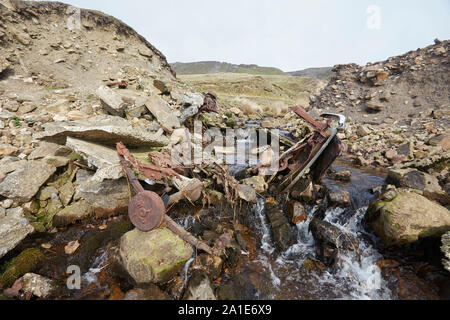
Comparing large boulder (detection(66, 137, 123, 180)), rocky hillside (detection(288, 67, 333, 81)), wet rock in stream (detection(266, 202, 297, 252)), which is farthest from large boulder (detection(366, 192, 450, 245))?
rocky hillside (detection(288, 67, 333, 81))

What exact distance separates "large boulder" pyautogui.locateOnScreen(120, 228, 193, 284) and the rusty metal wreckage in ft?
0.56

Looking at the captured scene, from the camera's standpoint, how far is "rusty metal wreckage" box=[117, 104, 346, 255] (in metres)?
3.52

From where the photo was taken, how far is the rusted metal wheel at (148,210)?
11.4 ft

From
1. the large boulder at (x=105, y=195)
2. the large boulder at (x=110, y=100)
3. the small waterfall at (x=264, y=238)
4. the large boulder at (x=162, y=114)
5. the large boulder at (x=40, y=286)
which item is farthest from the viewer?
the large boulder at (x=162, y=114)

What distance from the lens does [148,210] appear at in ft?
11.4

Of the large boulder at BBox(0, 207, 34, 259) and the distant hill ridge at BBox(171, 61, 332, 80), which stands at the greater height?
the distant hill ridge at BBox(171, 61, 332, 80)

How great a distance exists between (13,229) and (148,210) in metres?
2.85

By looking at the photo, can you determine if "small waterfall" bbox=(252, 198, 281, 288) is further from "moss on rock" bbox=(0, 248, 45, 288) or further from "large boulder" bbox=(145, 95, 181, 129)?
"large boulder" bbox=(145, 95, 181, 129)

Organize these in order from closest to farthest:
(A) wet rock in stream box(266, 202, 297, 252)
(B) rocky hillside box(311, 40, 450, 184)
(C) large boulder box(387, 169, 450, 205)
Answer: (A) wet rock in stream box(266, 202, 297, 252), (C) large boulder box(387, 169, 450, 205), (B) rocky hillside box(311, 40, 450, 184)

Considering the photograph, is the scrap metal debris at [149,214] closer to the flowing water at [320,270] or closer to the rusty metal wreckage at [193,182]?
the rusty metal wreckage at [193,182]

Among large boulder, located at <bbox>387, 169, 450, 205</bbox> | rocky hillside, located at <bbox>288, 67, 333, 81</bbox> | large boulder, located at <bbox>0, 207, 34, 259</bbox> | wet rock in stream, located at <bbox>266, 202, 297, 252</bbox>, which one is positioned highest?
rocky hillside, located at <bbox>288, 67, 333, 81</bbox>

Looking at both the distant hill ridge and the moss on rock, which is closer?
the moss on rock

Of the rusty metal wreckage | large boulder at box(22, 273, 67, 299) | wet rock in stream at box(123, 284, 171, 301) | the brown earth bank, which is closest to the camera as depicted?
wet rock in stream at box(123, 284, 171, 301)

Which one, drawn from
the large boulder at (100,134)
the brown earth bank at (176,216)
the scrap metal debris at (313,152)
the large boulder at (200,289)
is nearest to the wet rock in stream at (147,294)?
the brown earth bank at (176,216)
